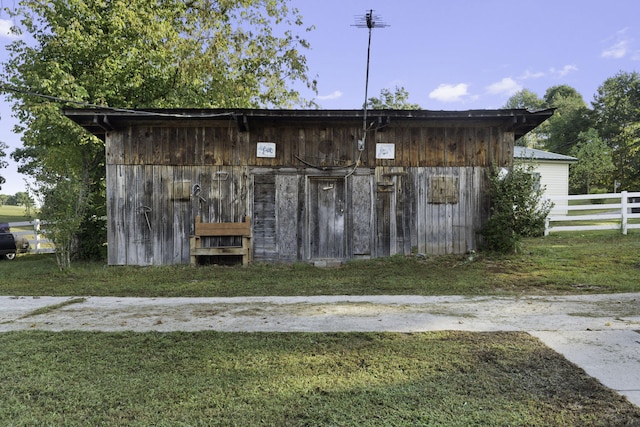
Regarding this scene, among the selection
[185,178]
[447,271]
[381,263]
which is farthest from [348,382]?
[185,178]

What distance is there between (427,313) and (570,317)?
164 cm

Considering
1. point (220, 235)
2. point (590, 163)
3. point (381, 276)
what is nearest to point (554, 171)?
point (590, 163)

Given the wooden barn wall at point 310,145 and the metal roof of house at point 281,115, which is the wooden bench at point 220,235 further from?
the metal roof of house at point 281,115

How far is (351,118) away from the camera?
9.45m

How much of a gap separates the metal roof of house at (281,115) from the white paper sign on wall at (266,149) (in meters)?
0.60

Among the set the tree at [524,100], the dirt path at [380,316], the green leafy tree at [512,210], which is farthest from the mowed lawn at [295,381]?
the tree at [524,100]

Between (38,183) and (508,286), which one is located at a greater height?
(38,183)

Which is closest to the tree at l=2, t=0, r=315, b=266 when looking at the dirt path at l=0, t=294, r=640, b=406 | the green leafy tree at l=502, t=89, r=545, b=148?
the dirt path at l=0, t=294, r=640, b=406

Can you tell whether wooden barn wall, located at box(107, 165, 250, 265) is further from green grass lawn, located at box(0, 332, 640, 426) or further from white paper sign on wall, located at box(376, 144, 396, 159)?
green grass lawn, located at box(0, 332, 640, 426)

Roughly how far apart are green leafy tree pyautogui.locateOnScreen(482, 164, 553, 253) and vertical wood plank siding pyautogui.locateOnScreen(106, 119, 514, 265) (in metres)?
0.38

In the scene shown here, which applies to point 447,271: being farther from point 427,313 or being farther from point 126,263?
point 126,263

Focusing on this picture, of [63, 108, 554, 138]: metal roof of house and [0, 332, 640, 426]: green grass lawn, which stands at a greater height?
[63, 108, 554, 138]: metal roof of house

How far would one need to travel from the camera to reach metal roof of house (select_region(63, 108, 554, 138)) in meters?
9.14

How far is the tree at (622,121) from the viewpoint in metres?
31.8
